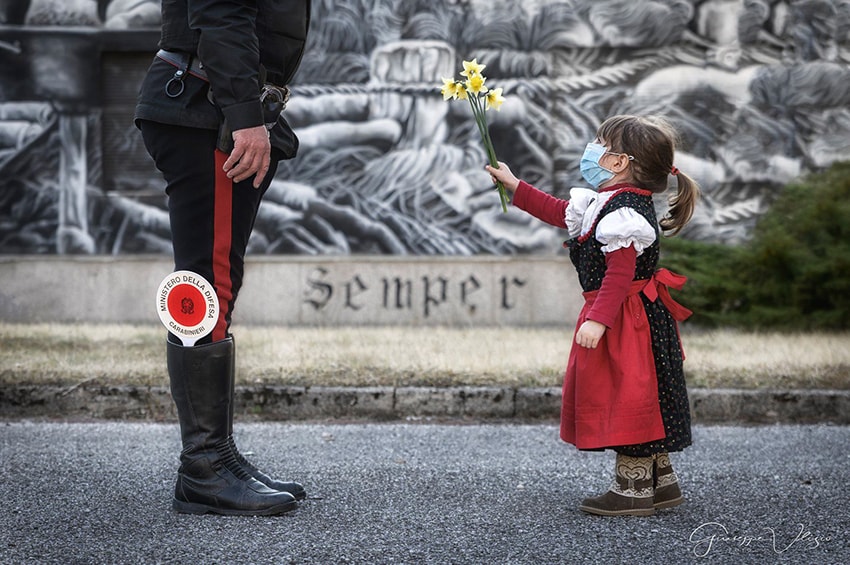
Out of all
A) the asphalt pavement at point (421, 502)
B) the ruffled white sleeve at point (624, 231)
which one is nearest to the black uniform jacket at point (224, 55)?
the ruffled white sleeve at point (624, 231)

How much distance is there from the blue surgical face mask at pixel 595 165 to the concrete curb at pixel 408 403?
2287 mm

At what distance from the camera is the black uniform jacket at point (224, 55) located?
316 cm

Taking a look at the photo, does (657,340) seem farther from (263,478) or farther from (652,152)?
(263,478)

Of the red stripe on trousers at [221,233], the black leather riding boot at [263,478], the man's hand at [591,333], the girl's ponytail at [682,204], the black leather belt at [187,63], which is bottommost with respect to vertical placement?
the black leather riding boot at [263,478]

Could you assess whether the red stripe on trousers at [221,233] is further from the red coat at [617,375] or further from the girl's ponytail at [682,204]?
the girl's ponytail at [682,204]

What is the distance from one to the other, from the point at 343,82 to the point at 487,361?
5.14m

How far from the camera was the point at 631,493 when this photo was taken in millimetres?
3404

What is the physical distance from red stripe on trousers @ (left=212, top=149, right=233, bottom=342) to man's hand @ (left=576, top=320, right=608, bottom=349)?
3.75 ft

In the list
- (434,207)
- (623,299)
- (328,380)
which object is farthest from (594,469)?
(434,207)

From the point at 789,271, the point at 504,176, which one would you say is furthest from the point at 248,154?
the point at 789,271

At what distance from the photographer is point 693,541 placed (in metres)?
3.09

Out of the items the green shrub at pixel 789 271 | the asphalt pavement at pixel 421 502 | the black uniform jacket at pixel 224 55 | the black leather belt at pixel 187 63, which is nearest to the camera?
the asphalt pavement at pixel 421 502
